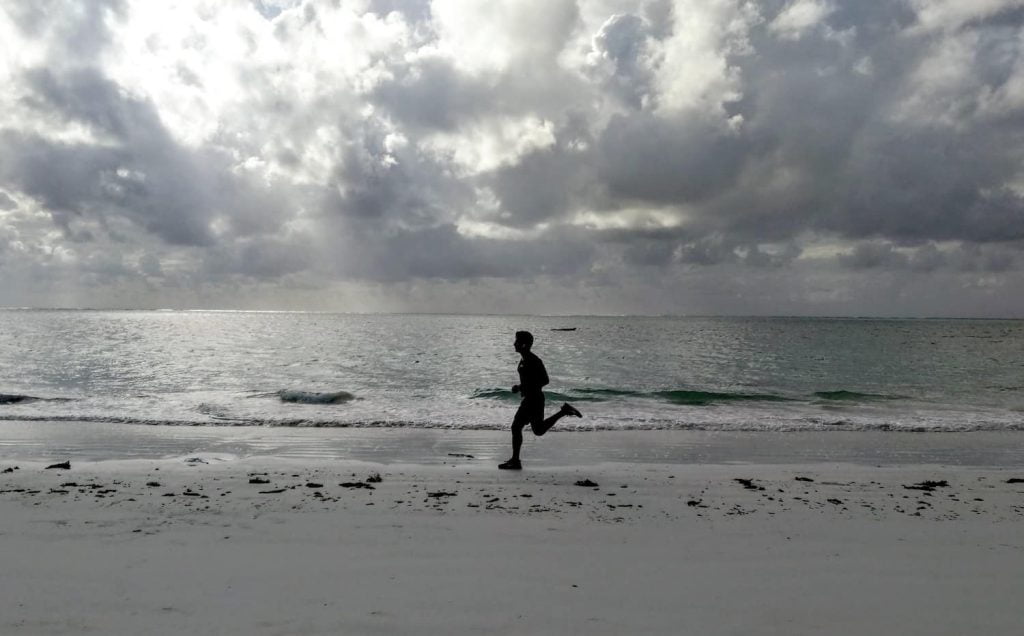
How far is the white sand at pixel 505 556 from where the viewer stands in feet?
14.4

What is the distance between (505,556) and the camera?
5.63 m

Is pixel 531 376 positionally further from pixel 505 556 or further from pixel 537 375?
pixel 505 556

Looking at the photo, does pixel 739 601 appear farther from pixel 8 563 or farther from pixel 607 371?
pixel 607 371

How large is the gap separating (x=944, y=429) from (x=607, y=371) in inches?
764

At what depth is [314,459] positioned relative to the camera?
425 inches

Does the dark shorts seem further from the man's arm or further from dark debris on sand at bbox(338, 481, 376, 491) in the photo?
dark debris on sand at bbox(338, 481, 376, 491)

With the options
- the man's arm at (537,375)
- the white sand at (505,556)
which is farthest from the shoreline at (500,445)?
the white sand at (505,556)

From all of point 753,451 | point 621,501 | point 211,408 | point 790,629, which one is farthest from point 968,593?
point 211,408

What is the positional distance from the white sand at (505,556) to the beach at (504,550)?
0.09ft

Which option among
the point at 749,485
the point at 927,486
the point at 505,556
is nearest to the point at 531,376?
the point at 749,485

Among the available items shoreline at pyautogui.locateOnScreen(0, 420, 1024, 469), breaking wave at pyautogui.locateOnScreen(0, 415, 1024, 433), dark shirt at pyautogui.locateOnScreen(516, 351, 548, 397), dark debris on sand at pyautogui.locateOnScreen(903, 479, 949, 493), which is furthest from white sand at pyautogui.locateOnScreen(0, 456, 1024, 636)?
breaking wave at pyautogui.locateOnScreen(0, 415, 1024, 433)

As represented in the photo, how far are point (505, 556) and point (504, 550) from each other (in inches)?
6.2

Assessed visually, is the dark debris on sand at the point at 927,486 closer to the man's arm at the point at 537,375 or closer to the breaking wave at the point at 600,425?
the man's arm at the point at 537,375

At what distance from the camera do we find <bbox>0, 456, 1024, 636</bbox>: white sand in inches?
173
